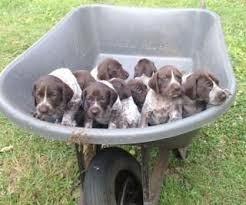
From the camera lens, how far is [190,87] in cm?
252

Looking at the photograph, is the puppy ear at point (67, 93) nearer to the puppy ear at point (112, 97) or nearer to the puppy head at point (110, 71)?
the puppy ear at point (112, 97)

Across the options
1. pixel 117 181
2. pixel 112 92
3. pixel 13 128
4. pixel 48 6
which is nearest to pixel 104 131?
pixel 112 92

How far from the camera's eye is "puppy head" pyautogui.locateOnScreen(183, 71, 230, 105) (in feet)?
7.73

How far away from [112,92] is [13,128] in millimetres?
1722

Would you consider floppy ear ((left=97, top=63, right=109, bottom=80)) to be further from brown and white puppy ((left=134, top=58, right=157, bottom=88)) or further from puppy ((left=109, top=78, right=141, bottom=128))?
puppy ((left=109, top=78, right=141, bottom=128))

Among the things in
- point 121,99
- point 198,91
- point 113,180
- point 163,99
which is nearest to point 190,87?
point 198,91

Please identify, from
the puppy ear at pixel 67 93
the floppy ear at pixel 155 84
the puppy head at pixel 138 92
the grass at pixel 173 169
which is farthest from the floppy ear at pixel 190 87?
the grass at pixel 173 169

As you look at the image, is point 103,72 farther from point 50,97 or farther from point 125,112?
point 50,97

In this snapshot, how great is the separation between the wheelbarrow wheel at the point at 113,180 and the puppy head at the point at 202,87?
50cm

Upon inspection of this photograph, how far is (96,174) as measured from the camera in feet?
7.88

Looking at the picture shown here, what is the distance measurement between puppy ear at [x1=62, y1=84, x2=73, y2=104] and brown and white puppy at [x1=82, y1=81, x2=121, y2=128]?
8 centimetres

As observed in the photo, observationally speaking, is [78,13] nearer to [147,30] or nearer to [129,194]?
[147,30]

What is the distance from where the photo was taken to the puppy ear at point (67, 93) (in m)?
2.43

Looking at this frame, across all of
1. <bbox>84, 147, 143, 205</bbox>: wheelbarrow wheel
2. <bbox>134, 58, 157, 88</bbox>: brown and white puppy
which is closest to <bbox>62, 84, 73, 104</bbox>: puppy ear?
<bbox>84, 147, 143, 205</bbox>: wheelbarrow wheel
